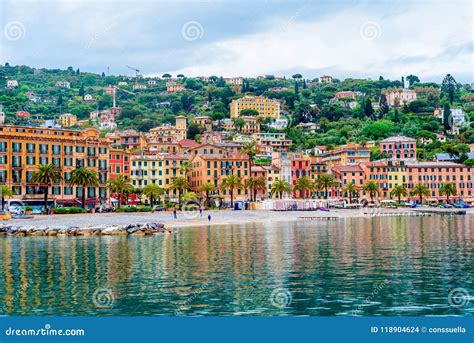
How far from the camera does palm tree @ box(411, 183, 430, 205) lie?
482 feet

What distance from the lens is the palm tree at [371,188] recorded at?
146 metres

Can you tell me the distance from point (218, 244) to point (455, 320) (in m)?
30.0

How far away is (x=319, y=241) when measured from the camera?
54344 millimetres

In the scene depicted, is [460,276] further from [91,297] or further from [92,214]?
[92,214]

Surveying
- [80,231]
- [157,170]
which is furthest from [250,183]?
[80,231]

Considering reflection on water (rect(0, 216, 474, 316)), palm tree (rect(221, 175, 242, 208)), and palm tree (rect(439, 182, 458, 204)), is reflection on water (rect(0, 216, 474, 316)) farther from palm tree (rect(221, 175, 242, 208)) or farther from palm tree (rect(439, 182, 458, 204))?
palm tree (rect(439, 182, 458, 204))

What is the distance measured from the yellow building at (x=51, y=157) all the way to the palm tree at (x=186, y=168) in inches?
917

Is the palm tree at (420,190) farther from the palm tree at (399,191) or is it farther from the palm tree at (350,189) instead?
the palm tree at (350,189)

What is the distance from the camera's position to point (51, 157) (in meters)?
101

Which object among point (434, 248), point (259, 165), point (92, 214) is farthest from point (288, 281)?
point (259, 165)

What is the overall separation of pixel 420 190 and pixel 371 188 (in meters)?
11.2

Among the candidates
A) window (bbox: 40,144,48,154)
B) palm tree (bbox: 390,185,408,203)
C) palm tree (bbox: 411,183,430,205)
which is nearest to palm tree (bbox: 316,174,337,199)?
palm tree (bbox: 390,185,408,203)

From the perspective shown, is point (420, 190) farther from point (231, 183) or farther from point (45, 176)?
point (45, 176)

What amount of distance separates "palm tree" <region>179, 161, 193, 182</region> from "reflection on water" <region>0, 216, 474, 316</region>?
76.2 metres
